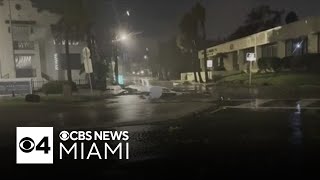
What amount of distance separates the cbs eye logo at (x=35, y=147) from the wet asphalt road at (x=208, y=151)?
198mm

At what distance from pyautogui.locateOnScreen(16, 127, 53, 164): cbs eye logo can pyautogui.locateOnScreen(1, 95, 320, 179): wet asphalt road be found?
0.20 m

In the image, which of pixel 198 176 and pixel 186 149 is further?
pixel 186 149

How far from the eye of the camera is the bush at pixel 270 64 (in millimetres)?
47750

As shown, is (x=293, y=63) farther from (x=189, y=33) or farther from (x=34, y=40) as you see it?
(x=34, y=40)

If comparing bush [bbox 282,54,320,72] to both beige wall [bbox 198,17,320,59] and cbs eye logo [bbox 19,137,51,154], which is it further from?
cbs eye logo [bbox 19,137,51,154]

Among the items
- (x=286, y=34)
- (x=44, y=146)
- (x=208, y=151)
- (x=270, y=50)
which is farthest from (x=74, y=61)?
(x=44, y=146)

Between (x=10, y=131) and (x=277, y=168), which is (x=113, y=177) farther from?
(x=10, y=131)

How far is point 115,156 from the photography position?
9.74 m

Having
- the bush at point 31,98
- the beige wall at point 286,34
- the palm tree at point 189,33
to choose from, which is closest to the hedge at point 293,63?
the beige wall at point 286,34

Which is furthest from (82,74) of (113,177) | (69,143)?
(113,177)

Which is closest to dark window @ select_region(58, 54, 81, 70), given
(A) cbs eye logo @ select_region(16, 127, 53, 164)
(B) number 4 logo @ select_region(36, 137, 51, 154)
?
(A) cbs eye logo @ select_region(16, 127, 53, 164)

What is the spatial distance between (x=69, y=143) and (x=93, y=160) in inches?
106

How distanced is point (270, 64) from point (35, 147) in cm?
4381

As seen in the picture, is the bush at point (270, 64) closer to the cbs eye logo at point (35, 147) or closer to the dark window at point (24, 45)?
the dark window at point (24, 45)
